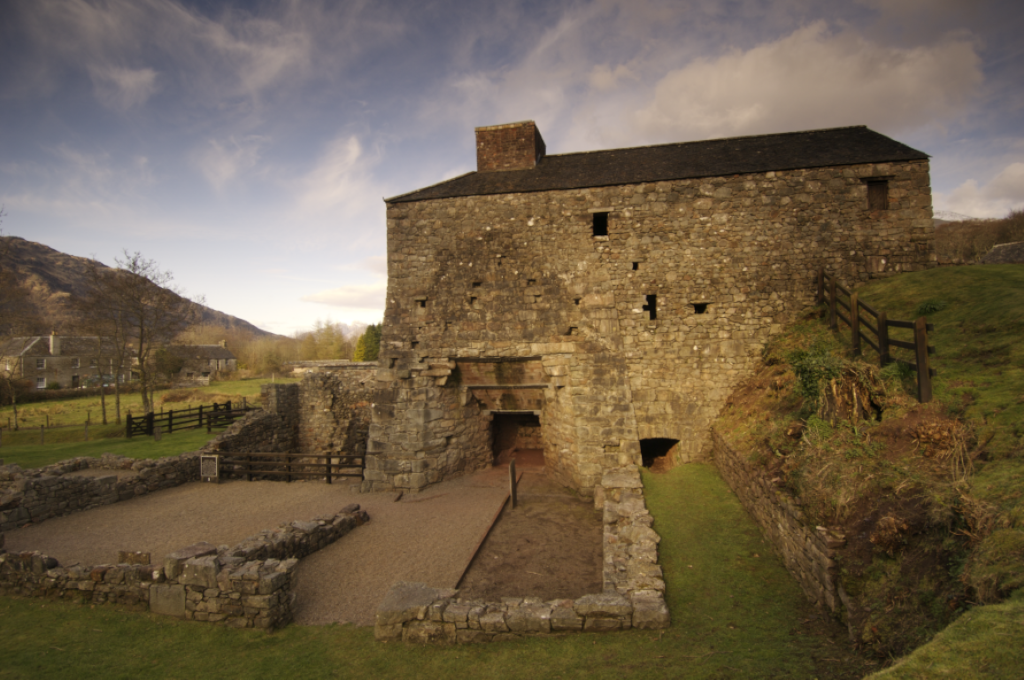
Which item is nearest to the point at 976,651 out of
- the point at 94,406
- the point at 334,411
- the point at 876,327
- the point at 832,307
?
the point at 876,327

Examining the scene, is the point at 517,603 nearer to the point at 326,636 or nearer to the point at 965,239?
the point at 326,636

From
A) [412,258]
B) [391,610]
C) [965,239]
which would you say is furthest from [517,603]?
[965,239]

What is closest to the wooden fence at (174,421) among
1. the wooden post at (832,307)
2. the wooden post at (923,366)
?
the wooden post at (832,307)

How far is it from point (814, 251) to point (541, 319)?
7.31 metres

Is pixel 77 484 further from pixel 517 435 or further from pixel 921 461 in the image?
pixel 921 461

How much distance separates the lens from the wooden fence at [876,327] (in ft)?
20.6

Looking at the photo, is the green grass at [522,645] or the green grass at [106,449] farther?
the green grass at [106,449]

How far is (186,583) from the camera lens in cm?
676

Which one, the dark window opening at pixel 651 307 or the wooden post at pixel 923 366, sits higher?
the dark window opening at pixel 651 307

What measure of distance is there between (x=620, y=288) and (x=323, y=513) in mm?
9764

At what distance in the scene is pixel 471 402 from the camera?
44.1ft

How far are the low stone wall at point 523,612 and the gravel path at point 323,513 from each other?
3.31 feet

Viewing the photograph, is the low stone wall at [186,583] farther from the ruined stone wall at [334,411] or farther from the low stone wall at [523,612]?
the ruined stone wall at [334,411]

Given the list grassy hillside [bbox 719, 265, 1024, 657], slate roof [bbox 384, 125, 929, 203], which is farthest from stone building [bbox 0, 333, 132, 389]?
grassy hillside [bbox 719, 265, 1024, 657]
